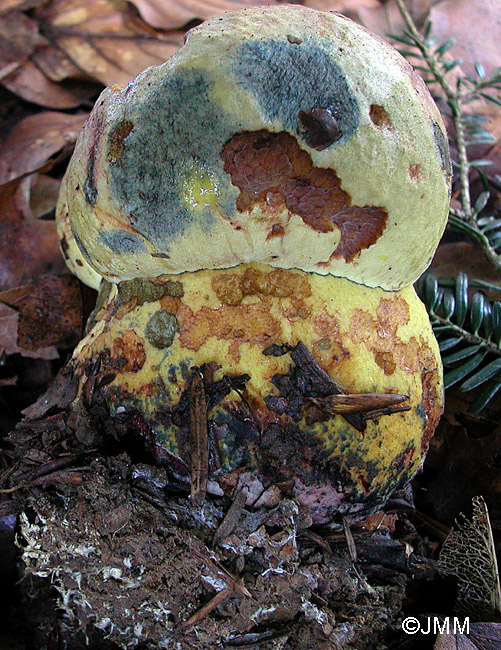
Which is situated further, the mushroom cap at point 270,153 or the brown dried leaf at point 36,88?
the brown dried leaf at point 36,88

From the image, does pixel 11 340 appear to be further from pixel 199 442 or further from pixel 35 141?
pixel 35 141

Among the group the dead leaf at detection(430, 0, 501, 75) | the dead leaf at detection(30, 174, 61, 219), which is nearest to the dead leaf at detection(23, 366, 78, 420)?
the dead leaf at detection(30, 174, 61, 219)

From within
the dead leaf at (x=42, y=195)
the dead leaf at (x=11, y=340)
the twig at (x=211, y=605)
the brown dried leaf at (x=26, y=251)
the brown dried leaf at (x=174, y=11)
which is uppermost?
the brown dried leaf at (x=174, y=11)

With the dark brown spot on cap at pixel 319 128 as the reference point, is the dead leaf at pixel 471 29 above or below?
below

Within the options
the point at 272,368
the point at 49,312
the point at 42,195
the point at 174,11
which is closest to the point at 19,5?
the point at 174,11

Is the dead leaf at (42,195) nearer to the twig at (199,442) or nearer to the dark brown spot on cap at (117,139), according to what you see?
the dark brown spot on cap at (117,139)

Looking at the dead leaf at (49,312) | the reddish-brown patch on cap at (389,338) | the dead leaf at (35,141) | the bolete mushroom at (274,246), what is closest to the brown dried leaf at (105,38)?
the dead leaf at (35,141)
